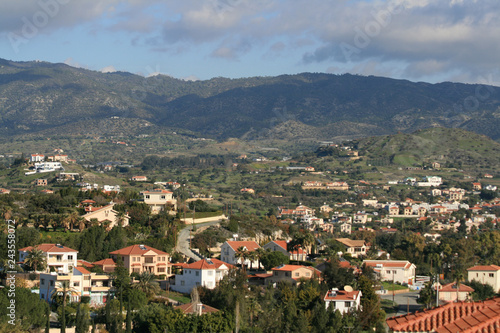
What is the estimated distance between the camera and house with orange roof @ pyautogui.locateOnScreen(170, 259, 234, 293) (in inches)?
2019

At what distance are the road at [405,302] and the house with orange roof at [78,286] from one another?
18.3 metres

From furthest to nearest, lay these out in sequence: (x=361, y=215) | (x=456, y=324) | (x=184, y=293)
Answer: (x=361, y=215) < (x=184, y=293) < (x=456, y=324)

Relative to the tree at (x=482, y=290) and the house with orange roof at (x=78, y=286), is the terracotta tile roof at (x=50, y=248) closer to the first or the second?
the house with orange roof at (x=78, y=286)

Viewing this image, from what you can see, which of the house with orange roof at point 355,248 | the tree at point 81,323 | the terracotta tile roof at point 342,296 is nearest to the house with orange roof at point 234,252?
the terracotta tile roof at point 342,296

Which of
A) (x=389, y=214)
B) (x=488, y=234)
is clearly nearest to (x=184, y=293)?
(x=488, y=234)

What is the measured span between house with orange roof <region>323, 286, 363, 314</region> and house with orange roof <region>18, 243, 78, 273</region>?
16.9 metres

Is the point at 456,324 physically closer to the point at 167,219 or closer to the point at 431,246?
the point at 167,219

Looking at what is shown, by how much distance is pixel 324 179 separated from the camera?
17862 cm

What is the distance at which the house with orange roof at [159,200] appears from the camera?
7844 centimetres

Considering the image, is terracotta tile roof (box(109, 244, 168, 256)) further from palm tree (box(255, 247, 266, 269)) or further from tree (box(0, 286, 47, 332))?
tree (box(0, 286, 47, 332))

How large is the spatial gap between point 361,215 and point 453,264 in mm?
52599

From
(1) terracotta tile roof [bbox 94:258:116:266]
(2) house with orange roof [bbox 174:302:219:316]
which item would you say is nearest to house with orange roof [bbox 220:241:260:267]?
(1) terracotta tile roof [bbox 94:258:116:266]

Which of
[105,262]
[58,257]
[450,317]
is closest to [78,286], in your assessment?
[58,257]

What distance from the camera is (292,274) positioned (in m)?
54.8
